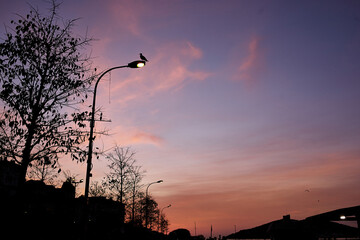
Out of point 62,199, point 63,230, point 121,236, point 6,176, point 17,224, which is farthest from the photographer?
point 6,176

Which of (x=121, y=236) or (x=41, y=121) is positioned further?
(x=121, y=236)

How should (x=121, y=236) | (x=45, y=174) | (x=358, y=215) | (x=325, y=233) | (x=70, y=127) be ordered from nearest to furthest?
(x=70, y=127) → (x=358, y=215) → (x=325, y=233) → (x=121, y=236) → (x=45, y=174)

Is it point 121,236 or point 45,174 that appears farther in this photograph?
point 45,174

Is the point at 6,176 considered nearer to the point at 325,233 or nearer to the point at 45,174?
the point at 45,174

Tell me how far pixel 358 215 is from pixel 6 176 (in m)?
77.3

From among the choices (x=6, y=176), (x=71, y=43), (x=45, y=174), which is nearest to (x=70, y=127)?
(x=71, y=43)

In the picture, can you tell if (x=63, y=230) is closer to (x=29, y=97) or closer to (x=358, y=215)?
(x=29, y=97)

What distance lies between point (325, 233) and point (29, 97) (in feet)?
61.6

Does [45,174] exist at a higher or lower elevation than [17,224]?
higher

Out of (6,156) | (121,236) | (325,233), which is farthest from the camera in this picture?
(121,236)

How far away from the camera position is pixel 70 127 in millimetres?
13562


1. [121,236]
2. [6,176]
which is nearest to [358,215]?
[121,236]

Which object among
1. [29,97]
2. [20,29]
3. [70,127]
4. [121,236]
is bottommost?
[121,236]

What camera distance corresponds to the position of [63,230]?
72.4 ft
